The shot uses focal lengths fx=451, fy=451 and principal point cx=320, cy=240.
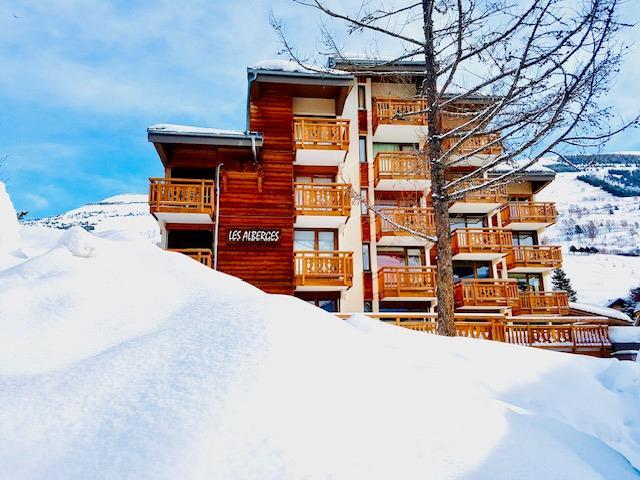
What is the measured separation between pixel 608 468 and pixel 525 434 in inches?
18.1

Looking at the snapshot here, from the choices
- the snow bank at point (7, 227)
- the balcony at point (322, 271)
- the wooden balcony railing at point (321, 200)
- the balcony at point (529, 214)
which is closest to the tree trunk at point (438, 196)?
the snow bank at point (7, 227)

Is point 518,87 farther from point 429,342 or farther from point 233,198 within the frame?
point 233,198

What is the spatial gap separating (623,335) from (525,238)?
9.53 meters

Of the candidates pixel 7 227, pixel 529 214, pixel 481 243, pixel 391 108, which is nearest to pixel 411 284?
pixel 481 243

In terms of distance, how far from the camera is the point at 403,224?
18891 mm

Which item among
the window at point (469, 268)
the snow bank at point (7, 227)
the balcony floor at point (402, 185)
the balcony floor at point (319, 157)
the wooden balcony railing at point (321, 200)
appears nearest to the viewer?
the snow bank at point (7, 227)

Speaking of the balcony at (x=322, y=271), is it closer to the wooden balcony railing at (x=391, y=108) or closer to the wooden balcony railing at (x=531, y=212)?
the wooden balcony railing at (x=391, y=108)

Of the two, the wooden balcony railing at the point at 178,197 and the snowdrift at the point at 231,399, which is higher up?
the wooden balcony railing at the point at 178,197

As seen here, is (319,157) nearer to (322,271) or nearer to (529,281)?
(322,271)

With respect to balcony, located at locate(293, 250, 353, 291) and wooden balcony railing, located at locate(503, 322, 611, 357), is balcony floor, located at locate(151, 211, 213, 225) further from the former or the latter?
wooden balcony railing, located at locate(503, 322, 611, 357)

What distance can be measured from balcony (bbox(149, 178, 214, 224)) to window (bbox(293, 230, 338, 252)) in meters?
3.78

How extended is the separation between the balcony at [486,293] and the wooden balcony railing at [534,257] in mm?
3320

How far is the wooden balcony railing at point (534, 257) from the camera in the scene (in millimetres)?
23500

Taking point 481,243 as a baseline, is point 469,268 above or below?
below
